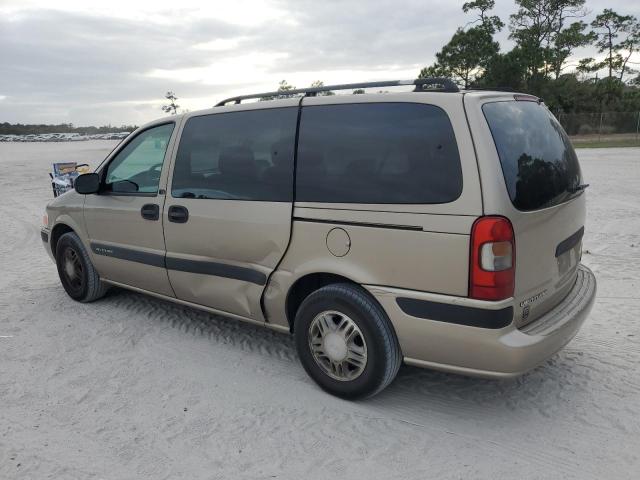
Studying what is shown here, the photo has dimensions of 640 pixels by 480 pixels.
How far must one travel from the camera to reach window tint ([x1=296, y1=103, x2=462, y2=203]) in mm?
2853

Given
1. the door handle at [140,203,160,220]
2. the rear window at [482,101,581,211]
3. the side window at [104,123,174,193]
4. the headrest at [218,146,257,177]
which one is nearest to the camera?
the rear window at [482,101,581,211]

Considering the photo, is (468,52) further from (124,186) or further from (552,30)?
(124,186)

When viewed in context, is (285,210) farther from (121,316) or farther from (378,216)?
(121,316)

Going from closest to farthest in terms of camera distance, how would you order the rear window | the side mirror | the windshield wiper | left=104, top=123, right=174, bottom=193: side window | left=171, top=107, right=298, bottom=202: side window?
the rear window → the windshield wiper → left=171, top=107, right=298, bottom=202: side window → left=104, top=123, right=174, bottom=193: side window → the side mirror

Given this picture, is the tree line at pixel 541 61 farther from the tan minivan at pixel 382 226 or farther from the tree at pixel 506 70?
the tan minivan at pixel 382 226

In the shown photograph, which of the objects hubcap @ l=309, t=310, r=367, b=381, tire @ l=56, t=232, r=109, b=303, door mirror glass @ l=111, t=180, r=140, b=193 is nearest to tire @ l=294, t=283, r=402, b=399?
hubcap @ l=309, t=310, r=367, b=381

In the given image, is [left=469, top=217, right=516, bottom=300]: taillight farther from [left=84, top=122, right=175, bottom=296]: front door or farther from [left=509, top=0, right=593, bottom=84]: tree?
[left=509, top=0, right=593, bottom=84]: tree

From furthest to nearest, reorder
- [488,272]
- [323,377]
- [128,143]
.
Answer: [128,143], [323,377], [488,272]

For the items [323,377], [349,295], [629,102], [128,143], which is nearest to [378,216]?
[349,295]

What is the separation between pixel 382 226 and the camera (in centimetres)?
297

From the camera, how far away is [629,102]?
40.8 metres

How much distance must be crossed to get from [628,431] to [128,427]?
2.76 m

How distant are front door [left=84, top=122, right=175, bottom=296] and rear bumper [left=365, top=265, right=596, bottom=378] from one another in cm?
204

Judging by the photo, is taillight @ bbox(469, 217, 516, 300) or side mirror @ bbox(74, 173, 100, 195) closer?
taillight @ bbox(469, 217, 516, 300)
